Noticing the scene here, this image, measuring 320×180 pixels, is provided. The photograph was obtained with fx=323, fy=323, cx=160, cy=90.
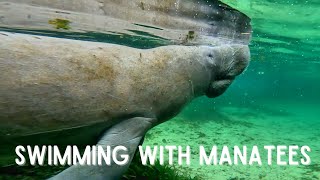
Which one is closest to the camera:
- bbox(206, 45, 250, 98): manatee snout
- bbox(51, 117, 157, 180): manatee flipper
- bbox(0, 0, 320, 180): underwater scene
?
bbox(51, 117, 157, 180): manatee flipper

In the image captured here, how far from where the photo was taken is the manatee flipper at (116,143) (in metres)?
2.81

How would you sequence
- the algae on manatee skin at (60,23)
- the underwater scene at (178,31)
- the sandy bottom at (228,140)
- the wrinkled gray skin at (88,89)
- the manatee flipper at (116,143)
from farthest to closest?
the sandy bottom at (228,140), the algae on manatee skin at (60,23), the underwater scene at (178,31), the wrinkled gray skin at (88,89), the manatee flipper at (116,143)

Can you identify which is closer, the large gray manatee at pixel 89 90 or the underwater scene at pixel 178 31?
the large gray manatee at pixel 89 90

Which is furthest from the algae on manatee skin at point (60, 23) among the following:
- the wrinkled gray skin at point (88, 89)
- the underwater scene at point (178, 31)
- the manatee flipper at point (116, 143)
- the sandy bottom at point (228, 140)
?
the manatee flipper at point (116, 143)

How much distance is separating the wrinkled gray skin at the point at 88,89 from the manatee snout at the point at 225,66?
30.2 inches

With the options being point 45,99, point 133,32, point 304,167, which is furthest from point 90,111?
point 304,167

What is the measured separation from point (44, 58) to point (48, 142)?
0.83 m

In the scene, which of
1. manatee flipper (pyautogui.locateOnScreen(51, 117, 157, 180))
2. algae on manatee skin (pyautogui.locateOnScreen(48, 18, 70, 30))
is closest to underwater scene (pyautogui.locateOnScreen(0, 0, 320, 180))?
algae on manatee skin (pyautogui.locateOnScreen(48, 18, 70, 30))

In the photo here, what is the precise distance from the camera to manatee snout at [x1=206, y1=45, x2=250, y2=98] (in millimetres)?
4812

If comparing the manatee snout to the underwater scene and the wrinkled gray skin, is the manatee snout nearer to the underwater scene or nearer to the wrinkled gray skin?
the underwater scene

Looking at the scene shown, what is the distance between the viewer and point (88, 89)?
3268 millimetres

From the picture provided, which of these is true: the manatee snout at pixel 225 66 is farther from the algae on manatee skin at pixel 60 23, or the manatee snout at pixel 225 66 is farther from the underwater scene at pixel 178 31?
the algae on manatee skin at pixel 60 23

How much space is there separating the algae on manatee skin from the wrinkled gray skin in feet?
16.0

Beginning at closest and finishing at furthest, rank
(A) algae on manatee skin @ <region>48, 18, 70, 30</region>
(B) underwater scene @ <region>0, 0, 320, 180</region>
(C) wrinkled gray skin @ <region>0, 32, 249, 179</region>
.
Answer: (C) wrinkled gray skin @ <region>0, 32, 249, 179</region> → (B) underwater scene @ <region>0, 0, 320, 180</region> → (A) algae on manatee skin @ <region>48, 18, 70, 30</region>
